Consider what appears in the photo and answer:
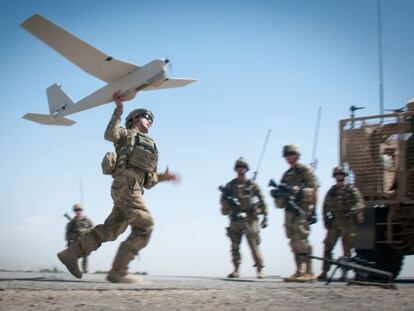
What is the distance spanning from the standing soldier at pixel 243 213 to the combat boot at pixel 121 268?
365cm

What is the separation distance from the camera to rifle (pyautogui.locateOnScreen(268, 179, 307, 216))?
24.8 ft

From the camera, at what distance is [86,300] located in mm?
3752

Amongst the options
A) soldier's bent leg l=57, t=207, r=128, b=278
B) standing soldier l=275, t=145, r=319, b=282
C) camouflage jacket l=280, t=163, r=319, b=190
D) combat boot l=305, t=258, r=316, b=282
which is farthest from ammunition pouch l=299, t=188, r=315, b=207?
soldier's bent leg l=57, t=207, r=128, b=278

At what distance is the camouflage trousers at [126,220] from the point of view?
5387 millimetres

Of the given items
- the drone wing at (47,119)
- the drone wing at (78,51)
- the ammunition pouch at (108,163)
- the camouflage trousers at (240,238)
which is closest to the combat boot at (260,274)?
the camouflage trousers at (240,238)

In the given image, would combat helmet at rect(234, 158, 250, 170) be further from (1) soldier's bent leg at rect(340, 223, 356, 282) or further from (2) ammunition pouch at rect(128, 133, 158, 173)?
(2) ammunition pouch at rect(128, 133, 158, 173)

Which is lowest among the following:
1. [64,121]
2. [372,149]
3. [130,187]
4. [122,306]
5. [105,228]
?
[122,306]

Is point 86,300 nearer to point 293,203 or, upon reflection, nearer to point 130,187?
point 130,187

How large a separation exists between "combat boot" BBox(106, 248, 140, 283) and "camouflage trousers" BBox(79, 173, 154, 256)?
50mm

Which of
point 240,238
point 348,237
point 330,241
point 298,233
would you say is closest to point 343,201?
point 348,237

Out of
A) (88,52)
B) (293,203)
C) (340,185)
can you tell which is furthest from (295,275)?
(88,52)

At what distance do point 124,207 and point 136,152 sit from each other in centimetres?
59

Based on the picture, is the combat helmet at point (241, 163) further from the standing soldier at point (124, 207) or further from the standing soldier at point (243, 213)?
the standing soldier at point (124, 207)

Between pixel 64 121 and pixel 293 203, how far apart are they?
963 cm
